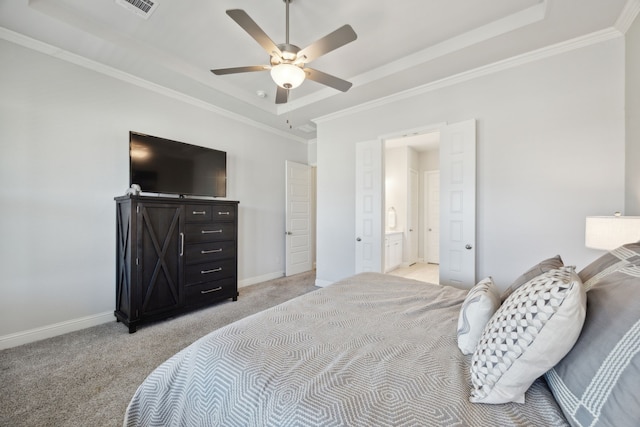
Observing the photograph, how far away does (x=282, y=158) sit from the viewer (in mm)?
4957

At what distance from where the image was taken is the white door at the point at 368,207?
12.0ft

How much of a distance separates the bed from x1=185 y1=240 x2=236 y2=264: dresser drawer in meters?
2.06

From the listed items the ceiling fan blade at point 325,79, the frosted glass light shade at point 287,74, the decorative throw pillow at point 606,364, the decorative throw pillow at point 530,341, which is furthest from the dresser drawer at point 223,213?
the decorative throw pillow at point 606,364

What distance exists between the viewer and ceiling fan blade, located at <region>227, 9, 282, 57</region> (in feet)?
5.36

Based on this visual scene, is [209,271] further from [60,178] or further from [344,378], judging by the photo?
[344,378]

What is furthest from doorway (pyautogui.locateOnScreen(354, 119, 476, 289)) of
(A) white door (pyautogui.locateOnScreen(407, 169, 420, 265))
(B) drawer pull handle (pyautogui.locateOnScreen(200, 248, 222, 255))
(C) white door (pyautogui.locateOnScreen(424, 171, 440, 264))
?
(C) white door (pyautogui.locateOnScreen(424, 171, 440, 264))

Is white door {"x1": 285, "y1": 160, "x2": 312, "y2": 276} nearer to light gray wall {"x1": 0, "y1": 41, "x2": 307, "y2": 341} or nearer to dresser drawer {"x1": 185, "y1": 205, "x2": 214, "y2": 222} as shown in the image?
dresser drawer {"x1": 185, "y1": 205, "x2": 214, "y2": 222}

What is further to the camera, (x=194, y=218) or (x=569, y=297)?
(x=194, y=218)

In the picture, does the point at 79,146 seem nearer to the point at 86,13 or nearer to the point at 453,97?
the point at 86,13

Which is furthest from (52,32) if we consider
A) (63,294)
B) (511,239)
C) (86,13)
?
(511,239)

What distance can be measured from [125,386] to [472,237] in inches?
133

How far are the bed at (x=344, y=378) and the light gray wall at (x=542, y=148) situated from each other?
1.68m

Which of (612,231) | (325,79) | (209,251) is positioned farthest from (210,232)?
(612,231)

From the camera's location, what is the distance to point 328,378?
2.87 feet
